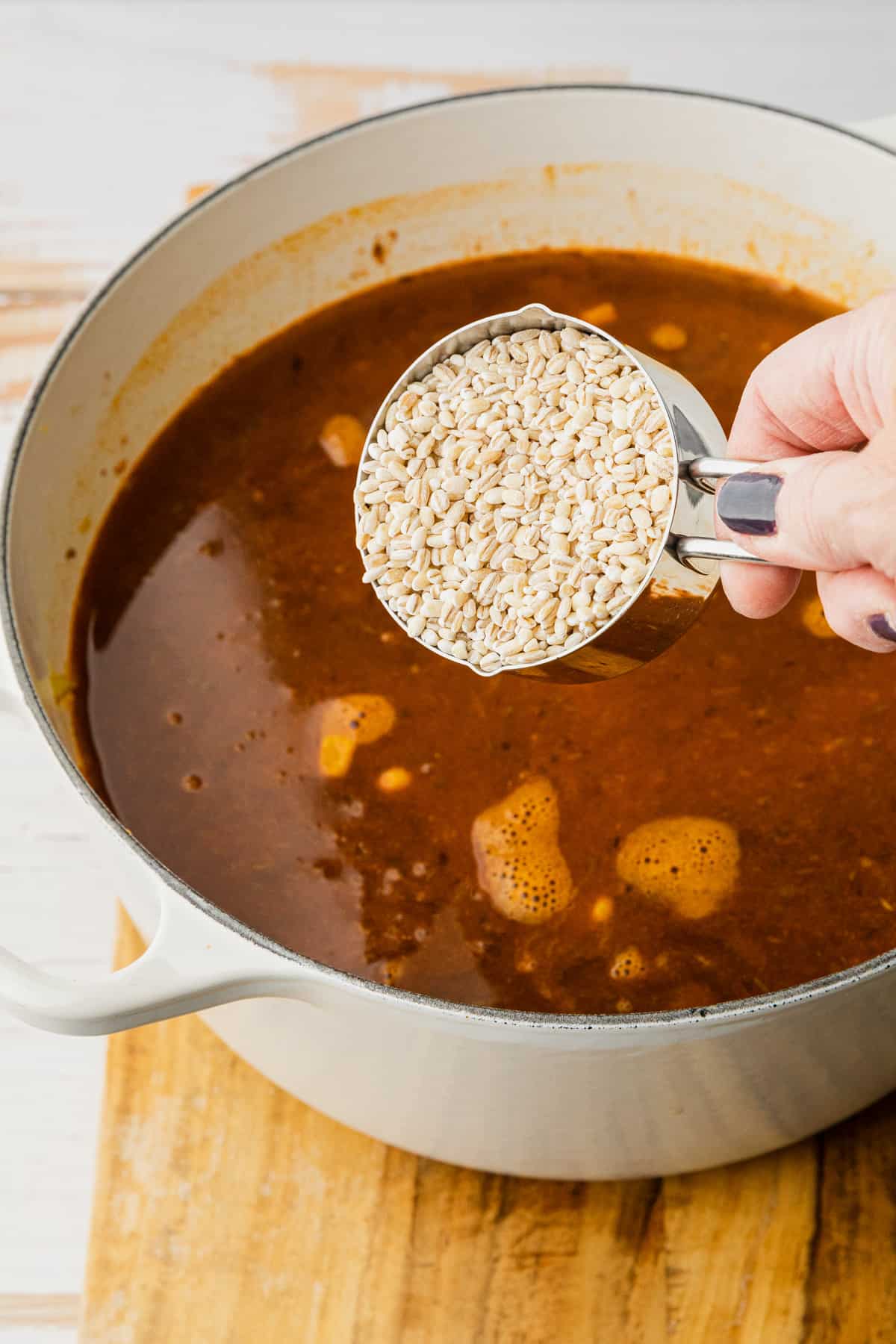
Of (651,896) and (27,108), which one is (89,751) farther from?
(27,108)

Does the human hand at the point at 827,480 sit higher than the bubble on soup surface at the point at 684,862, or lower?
higher

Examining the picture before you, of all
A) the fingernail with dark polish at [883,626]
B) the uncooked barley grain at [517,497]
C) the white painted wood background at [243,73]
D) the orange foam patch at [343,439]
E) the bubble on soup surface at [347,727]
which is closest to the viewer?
the fingernail with dark polish at [883,626]

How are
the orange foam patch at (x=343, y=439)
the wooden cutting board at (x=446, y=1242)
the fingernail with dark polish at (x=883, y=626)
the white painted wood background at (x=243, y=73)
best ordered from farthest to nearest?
the white painted wood background at (x=243, y=73), the orange foam patch at (x=343, y=439), the wooden cutting board at (x=446, y=1242), the fingernail with dark polish at (x=883, y=626)

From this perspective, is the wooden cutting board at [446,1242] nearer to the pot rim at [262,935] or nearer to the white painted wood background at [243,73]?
the pot rim at [262,935]

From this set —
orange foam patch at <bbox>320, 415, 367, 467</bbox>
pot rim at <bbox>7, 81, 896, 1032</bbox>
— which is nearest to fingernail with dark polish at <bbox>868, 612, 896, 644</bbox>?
pot rim at <bbox>7, 81, 896, 1032</bbox>

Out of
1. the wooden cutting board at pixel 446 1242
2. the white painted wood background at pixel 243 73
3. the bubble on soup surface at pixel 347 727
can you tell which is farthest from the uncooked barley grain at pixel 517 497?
the white painted wood background at pixel 243 73

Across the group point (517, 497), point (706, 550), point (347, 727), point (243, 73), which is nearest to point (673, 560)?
point (706, 550)

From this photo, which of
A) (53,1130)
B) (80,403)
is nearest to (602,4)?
(80,403)
